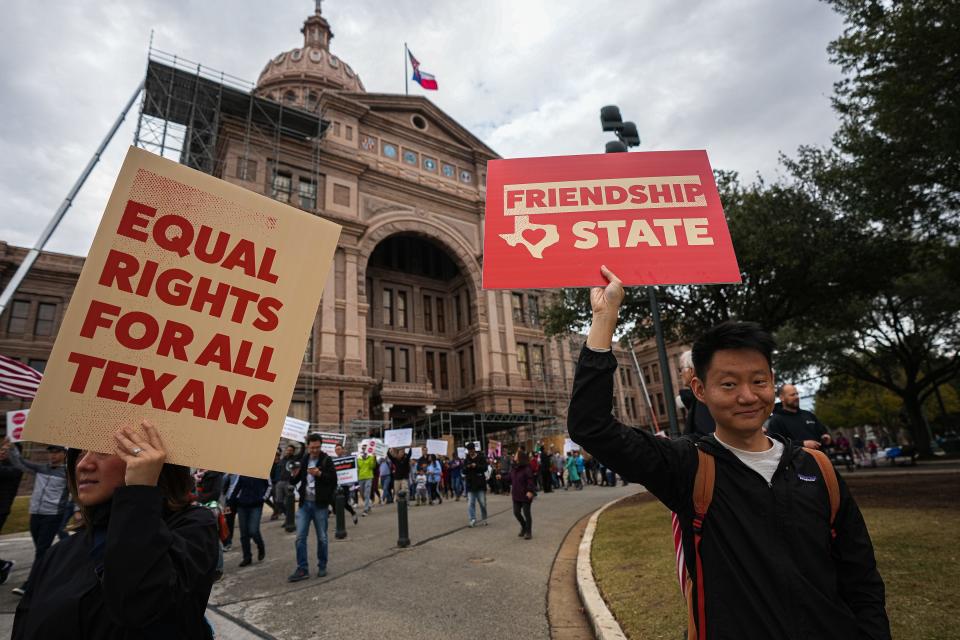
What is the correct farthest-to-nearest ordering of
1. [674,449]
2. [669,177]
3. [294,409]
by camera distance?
[294,409], [669,177], [674,449]

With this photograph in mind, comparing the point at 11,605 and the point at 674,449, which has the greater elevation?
the point at 674,449

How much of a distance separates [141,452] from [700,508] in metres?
2.05

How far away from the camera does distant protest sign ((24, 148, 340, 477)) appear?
6.24 feet

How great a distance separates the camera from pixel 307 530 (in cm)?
731

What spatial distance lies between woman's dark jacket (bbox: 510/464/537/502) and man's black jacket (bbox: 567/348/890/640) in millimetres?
8324

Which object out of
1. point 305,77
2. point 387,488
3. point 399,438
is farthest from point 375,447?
point 305,77

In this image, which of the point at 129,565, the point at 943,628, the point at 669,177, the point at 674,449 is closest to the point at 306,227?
the point at 129,565

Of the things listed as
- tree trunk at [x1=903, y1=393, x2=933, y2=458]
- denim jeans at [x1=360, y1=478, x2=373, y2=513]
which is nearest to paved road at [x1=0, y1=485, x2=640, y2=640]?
denim jeans at [x1=360, y1=478, x2=373, y2=513]

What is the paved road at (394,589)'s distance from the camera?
5.08 metres

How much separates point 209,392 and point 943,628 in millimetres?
5170

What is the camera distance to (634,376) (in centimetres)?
5875

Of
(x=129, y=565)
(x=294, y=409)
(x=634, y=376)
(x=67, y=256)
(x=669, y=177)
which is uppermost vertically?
(x=67, y=256)

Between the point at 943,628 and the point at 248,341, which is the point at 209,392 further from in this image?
the point at 943,628

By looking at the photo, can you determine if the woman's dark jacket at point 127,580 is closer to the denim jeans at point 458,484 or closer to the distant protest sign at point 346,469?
the distant protest sign at point 346,469
